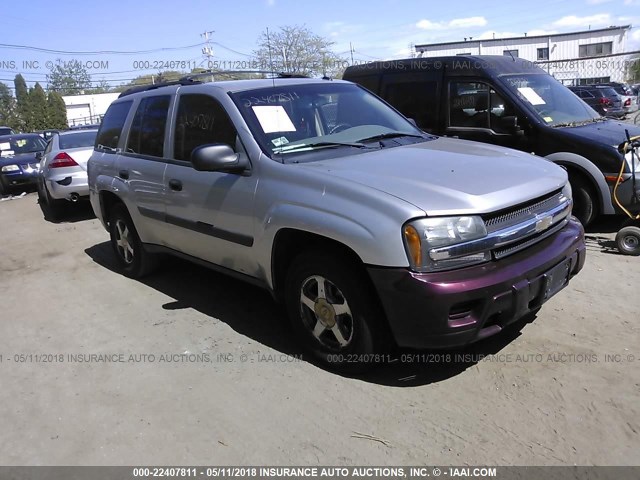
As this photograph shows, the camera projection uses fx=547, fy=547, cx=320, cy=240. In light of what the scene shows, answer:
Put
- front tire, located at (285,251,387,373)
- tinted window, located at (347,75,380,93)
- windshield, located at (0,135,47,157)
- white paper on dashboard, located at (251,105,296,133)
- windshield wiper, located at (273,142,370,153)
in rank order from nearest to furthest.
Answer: front tire, located at (285,251,387,373), windshield wiper, located at (273,142,370,153), white paper on dashboard, located at (251,105,296,133), tinted window, located at (347,75,380,93), windshield, located at (0,135,47,157)

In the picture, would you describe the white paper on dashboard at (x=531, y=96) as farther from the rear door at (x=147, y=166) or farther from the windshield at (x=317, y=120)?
the rear door at (x=147, y=166)

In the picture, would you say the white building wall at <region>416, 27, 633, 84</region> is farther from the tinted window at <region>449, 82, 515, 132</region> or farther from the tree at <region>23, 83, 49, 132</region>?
the tinted window at <region>449, 82, 515, 132</region>

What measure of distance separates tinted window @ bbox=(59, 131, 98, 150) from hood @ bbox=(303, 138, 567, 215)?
25.5 ft

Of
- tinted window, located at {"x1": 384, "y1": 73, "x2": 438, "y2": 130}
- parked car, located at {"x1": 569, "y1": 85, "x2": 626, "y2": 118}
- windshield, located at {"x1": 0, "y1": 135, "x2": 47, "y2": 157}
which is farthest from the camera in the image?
parked car, located at {"x1": 569, "y1": 85, "x2": 626, "y2": 118}

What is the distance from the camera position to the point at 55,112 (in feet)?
189

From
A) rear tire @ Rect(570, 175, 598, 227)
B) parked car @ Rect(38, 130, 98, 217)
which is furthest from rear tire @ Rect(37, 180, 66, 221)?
rear tire @ Rect(570, 175, 598, 227)

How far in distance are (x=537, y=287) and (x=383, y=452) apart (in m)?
1.30

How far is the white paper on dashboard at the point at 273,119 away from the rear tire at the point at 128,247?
2161 mm

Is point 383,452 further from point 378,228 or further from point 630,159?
point 630,159

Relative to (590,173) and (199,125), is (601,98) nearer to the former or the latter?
(590,173)

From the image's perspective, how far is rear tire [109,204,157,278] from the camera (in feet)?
18.2

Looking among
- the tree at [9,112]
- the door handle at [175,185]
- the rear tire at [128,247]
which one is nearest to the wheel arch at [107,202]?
the rear tire at [128,247]

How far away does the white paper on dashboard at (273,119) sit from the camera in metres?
3.95

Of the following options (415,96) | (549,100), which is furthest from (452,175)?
(415,96)
